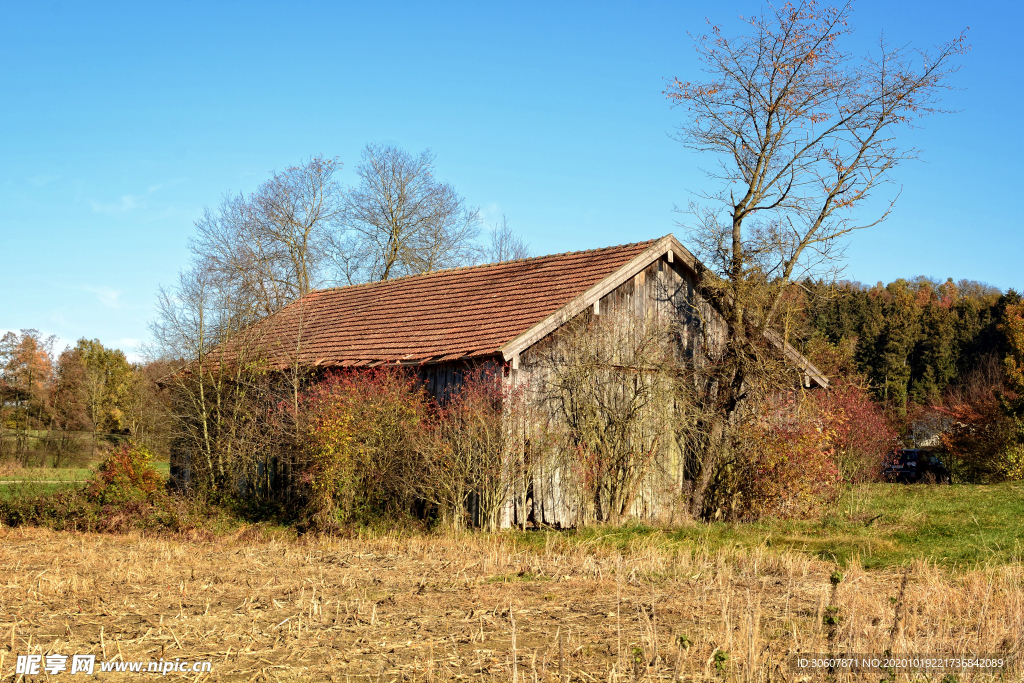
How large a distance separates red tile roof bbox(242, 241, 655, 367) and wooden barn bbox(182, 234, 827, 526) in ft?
0.12

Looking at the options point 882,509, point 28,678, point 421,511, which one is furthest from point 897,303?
point 28,678

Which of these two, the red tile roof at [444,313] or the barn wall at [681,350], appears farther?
the red tile roof at [444,313]

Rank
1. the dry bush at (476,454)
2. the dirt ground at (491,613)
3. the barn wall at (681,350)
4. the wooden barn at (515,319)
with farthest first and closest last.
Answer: the wooden barn at (515,319) < the barn wall at (681,350) < the dry bush at (476,454) < the dirt ground at (491,613)

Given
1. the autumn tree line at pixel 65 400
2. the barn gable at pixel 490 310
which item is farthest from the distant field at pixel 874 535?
the autumn tree line at pixel 65 400

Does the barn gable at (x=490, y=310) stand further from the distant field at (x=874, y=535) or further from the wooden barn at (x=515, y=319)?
A: the distant field at (x=874, y=535)

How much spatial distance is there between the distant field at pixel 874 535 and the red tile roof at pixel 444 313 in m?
4.04

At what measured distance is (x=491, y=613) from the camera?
25.4 ft

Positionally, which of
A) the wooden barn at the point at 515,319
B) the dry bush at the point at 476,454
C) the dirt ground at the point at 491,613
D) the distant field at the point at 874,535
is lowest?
the dirt ground at the point at 491,613

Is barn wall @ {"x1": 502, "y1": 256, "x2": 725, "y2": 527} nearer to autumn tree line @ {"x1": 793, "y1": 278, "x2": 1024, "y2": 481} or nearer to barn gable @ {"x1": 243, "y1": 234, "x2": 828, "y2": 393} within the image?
barn gable @ {"x1": 243, "y1": 234, "x2": 828, "y2": 393}

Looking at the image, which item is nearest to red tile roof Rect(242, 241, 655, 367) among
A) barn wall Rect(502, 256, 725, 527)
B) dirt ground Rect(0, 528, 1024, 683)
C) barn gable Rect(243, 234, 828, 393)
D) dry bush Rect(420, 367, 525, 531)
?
barn gable Rect(243, 234, 828, 393)

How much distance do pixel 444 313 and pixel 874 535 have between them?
9.43 meters

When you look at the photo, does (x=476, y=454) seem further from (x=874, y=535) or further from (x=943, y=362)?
(x=943, y=362)

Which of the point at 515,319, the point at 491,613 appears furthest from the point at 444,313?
the point at 491,613

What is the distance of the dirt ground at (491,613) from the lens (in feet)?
20.0
